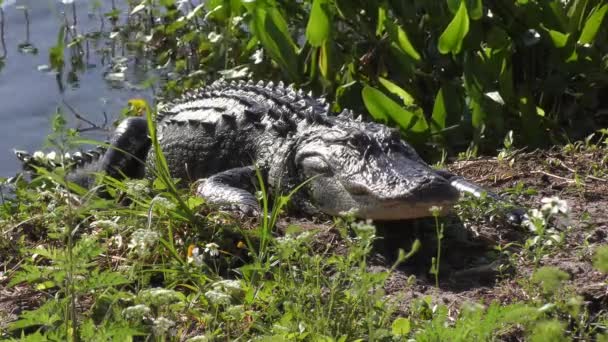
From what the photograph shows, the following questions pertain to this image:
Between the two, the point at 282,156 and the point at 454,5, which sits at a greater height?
the point at 454,5

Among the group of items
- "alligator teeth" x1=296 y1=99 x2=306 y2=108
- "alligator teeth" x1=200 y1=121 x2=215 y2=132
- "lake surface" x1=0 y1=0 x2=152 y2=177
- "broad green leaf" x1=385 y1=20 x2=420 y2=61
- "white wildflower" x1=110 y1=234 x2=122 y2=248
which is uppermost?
"broad green leaf" x1=385 y1=20 x2=420 y2=61

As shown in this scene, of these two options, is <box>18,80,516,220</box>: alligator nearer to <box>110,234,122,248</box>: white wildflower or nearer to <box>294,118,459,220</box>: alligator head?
<box>294,118,459,220</box>: alligator head

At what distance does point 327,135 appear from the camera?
204 inches

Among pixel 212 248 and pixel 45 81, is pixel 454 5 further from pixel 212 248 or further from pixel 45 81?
pixel 45 81

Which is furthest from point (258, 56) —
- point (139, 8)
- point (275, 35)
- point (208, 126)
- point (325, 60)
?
point (139, 8)

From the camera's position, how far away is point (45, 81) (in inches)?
342

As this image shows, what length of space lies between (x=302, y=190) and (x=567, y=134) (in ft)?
6.03

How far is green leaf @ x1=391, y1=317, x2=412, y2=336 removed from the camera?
3178 millimetres

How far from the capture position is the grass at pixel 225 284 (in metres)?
2.94

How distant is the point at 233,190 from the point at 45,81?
4.05 m

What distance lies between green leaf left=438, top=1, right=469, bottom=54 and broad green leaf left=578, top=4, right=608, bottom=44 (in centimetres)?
73

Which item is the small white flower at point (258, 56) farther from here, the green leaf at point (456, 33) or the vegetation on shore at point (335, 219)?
the green leaf at point (456, 33)

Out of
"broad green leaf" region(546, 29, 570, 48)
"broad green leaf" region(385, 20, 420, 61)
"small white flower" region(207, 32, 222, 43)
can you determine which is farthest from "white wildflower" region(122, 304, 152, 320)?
"small white flower" region(207, 32, 222, 43)

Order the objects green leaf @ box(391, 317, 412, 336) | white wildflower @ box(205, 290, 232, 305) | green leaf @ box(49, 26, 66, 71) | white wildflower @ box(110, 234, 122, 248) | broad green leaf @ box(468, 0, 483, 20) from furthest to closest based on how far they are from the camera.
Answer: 1. green leaf @ box(49, 26, 66, 71)
2. broad green leaf @ box(468, 0, 483, 20)
3. white wildflower @ box(110, 234, 122, 248)
4. green leaf @ box(391, 317, 412, 336)
5. white wildflower @ box(205, 290, 232, 305)
